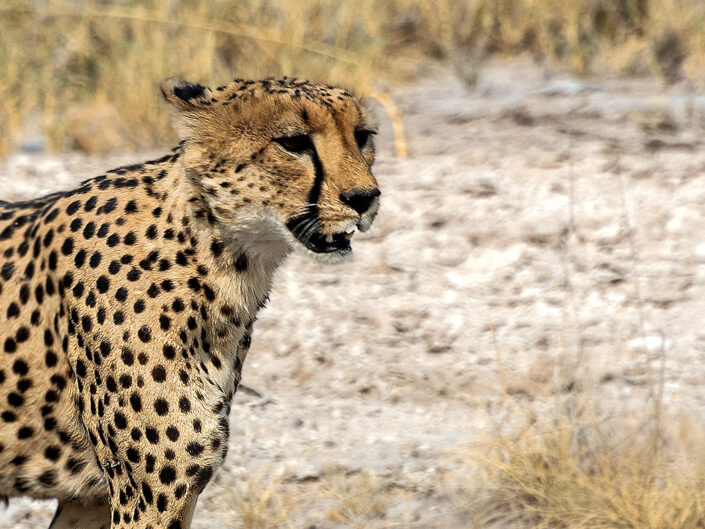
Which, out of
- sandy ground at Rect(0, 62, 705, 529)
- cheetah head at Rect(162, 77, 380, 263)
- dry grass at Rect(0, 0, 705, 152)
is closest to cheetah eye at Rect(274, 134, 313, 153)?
cheetah head at Rect(162, 77, 380, 263)

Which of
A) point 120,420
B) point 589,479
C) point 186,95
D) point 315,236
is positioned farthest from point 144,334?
point 589,479

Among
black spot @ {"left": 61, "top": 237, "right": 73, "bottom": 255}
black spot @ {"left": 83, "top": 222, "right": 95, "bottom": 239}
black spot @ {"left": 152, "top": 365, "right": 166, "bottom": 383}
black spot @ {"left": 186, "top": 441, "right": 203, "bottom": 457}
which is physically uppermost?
black spot @ {"left": 83, "top": 222, "right": 95, "bottom": 239}

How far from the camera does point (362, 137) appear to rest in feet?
8.84

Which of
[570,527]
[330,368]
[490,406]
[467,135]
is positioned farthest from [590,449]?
[467,135]

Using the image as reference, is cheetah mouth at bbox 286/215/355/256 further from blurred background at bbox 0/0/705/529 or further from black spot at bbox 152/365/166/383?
blurred background at bbox 0/0/705/529

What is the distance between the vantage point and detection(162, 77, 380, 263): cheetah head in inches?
100

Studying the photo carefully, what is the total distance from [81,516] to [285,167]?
112 cm

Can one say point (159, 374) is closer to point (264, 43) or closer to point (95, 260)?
point (95, 260)

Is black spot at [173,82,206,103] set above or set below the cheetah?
above

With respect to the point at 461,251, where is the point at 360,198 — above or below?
above

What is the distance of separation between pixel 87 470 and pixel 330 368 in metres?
1.90

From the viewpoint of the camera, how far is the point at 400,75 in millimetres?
7137

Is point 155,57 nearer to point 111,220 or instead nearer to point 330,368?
point 330,368

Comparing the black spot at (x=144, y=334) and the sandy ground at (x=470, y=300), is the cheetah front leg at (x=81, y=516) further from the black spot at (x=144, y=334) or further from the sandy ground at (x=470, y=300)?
the sandy ground at (x=470, y=300)
